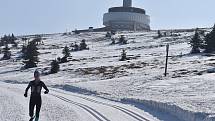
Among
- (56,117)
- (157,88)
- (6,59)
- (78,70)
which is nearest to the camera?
(56,117)

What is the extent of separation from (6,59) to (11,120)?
9572 cm

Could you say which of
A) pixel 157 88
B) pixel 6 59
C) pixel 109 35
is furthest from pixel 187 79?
pixel 109 35

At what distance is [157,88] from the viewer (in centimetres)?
4022

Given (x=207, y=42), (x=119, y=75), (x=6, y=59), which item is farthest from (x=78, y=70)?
(x=6, y=59)

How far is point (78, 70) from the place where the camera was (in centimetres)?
6894

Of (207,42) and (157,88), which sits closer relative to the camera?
(157,88)

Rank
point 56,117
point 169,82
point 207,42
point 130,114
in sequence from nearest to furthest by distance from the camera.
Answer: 1. point 56,117
2. point 130,114
3. point 169,82
4. point 207,42

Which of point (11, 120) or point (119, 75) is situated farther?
point (119, 75)

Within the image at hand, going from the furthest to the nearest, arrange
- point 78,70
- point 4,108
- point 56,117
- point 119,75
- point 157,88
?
point 78,70 < point 119,75 < point 157,88 < point 4,108 < point 56,117

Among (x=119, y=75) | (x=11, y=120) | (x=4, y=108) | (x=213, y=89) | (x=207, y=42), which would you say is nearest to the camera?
(x=11, y=120)

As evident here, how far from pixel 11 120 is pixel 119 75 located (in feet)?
131

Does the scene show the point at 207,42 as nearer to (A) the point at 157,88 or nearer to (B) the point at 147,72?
(B) the point at 147,72

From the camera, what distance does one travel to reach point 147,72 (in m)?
57.5

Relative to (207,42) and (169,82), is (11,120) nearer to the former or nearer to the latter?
(169,82)
